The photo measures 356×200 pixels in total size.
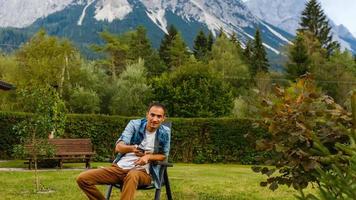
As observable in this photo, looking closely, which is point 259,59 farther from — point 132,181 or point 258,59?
point 132,181

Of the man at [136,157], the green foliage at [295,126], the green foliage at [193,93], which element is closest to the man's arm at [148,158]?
the man at [136,157]

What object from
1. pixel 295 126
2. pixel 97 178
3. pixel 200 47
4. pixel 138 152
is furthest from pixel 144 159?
pixel 200 47

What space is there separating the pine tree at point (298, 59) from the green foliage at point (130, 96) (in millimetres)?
12499

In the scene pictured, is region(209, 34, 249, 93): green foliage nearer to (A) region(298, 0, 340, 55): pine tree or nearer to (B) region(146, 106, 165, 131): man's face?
(A) region(298, 0, 340, 55): pine tree

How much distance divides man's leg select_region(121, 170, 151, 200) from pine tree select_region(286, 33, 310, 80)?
41.5 meters

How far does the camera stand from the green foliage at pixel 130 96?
4319 centimetres

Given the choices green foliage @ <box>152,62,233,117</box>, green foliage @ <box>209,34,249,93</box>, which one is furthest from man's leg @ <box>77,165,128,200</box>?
green foliage @ <box>209,34,249,93</box>

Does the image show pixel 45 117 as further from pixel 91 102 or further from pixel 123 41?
pixel 123 41

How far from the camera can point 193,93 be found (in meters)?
43.5

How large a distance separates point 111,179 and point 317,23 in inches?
2381

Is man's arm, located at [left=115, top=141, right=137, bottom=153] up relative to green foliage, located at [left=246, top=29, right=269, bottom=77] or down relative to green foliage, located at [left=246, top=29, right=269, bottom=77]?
down

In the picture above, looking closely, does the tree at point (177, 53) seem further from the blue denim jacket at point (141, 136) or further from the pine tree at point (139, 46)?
the blue denim jacket at point (141, 136)

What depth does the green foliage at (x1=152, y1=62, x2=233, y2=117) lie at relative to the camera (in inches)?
1709

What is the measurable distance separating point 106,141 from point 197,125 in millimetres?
4091
